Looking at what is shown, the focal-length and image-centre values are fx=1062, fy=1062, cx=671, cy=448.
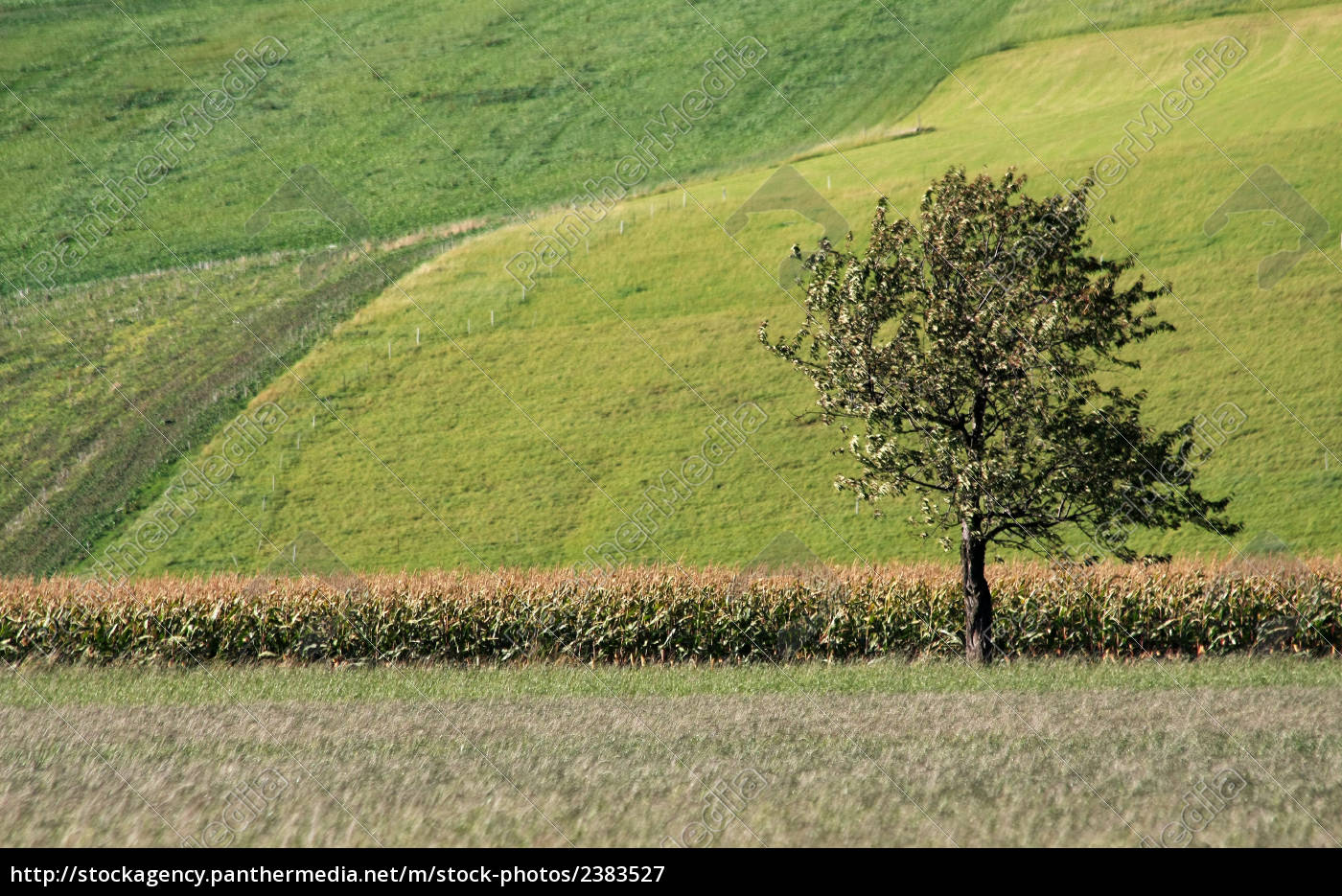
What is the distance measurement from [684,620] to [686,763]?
11.3 metres

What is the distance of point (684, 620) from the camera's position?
23.0 m

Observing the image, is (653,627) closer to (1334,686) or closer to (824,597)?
(824,597)

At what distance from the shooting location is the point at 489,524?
36656mm

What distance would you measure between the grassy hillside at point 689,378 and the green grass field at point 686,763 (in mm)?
17106

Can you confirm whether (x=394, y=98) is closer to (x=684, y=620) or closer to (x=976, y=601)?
(x=684, y=620)

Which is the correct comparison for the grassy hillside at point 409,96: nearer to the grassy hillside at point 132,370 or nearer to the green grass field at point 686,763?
the grassy hillside at point 132,370

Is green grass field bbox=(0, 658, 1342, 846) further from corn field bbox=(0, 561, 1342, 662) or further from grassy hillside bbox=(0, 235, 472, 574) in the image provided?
grassy hillside bbox=(0, 235, 472, 574)

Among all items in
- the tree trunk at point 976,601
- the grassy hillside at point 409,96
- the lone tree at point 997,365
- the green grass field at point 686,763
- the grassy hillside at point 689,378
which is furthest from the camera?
the grassy hillside at point 409,96

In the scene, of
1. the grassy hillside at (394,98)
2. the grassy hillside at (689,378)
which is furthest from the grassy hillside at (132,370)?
the grassy hillside at (394,98)

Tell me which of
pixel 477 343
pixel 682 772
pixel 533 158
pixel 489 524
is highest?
pixel 533 158

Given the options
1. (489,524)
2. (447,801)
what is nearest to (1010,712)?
(447,801)

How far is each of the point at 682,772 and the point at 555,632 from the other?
488 inches

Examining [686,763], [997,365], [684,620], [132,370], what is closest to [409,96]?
[132,370]

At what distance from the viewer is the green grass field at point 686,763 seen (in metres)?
9.18
